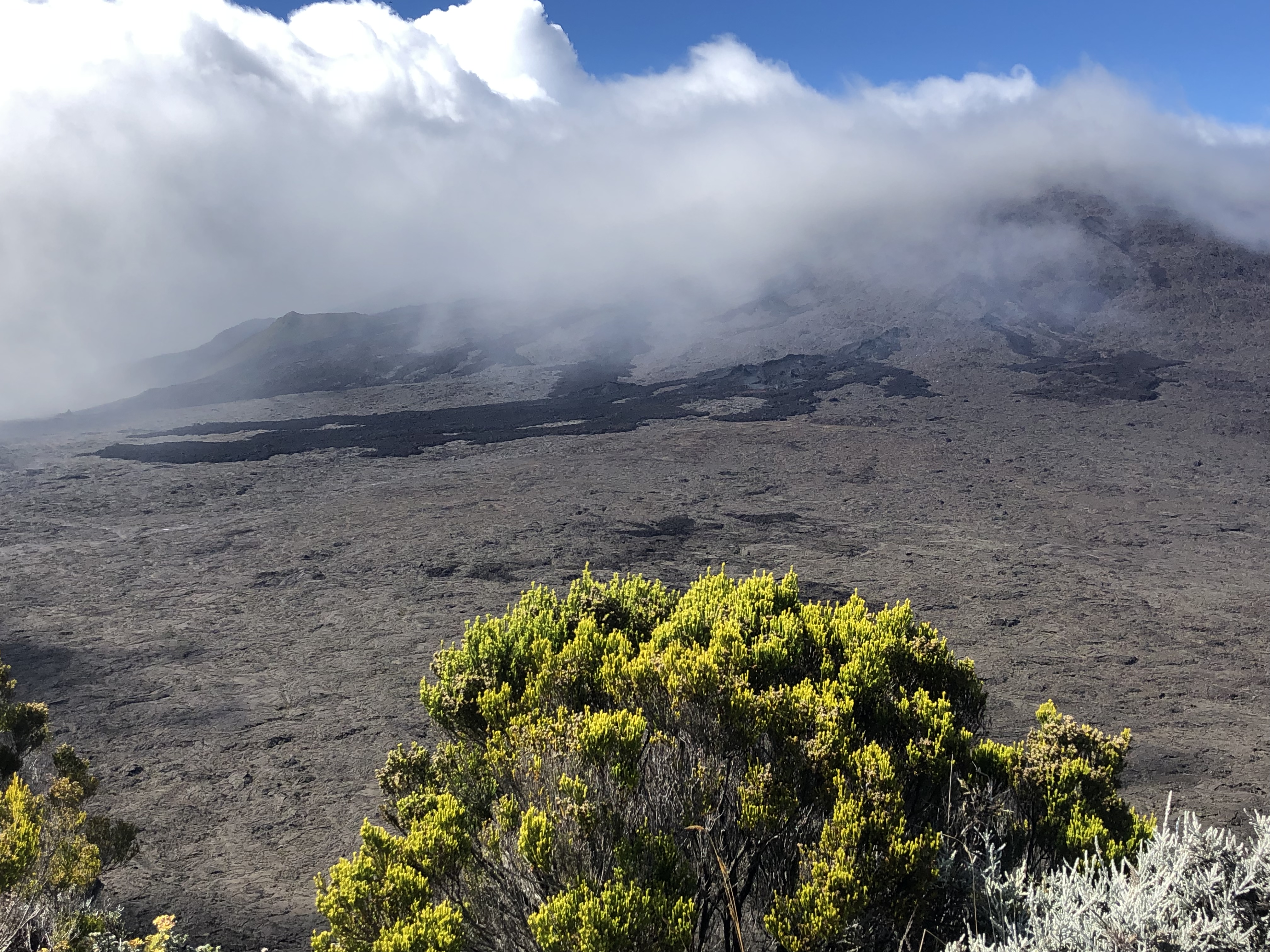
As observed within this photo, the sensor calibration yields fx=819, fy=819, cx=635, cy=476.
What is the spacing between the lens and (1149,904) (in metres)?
2.46

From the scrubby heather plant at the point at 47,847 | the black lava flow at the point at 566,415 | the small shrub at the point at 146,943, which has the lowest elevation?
the small shrub at the point at 146,943

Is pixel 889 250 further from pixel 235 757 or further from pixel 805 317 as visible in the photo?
pixel 235 757

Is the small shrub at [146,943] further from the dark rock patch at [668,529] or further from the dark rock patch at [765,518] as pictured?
the dark rock patch at [765,518]

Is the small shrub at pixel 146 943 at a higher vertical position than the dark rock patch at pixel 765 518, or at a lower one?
lower

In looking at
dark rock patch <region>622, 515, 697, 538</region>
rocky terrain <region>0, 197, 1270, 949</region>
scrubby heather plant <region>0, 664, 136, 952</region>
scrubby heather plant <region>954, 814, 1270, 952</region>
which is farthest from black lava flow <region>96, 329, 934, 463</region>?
scrubby heather plant <region>954, 814, 1270, 952</region>

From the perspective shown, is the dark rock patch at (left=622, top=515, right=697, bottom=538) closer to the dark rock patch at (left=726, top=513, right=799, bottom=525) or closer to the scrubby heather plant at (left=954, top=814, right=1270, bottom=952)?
the dark rock patch at (left=726, top=513, right=799, bottom=525)

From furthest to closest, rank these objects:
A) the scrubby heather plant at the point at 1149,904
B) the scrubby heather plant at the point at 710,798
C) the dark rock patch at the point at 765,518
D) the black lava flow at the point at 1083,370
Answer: the black lava flow at the point at 1083,370
the dark rock patch at the point at 765,518
the scrubby heather plant at the point at 710,798
the scrubby heather plant at the point at 1149,904

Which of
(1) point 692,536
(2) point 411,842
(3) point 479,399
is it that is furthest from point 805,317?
(2) point 411,842

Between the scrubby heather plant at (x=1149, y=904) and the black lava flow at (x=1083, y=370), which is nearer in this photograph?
the scrubby heather plant at (x=1149, y=904)

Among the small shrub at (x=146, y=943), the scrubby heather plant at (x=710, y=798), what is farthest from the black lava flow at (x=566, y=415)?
the scrubby heather plant at (x=710, y=798)

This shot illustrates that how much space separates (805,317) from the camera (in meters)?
38.9

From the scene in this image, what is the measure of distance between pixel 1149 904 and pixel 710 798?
141 centimetres

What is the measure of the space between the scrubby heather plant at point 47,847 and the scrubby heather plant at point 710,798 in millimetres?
1047

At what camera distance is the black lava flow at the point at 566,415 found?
71.5 feet
